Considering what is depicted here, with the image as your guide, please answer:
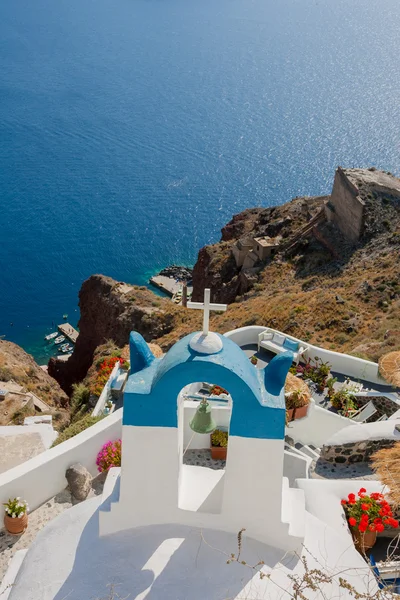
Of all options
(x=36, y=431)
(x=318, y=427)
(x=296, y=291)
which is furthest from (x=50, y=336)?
(x=318, y=427)

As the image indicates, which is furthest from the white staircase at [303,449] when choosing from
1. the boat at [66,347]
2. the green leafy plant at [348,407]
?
the boat at [66,347]

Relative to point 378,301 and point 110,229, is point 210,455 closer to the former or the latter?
point 378,301

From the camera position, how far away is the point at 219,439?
1023cm

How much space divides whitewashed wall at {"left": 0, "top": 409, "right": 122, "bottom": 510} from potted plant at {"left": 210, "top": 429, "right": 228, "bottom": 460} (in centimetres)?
179

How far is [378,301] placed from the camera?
26.1 metres

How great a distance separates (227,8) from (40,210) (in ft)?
410

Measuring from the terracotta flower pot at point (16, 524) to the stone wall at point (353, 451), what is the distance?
18.2 feet

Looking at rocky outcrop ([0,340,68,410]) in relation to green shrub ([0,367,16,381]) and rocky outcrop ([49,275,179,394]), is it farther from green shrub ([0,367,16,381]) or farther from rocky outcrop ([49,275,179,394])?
rocky outcrop ([49,275,179,394])

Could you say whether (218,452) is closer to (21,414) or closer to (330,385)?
(330,385)

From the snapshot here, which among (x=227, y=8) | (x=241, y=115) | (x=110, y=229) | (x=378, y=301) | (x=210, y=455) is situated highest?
(x=227, y=8)

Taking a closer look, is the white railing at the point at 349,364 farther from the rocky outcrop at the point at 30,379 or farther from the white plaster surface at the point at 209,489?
the rocky outcrop at the point at 30,379

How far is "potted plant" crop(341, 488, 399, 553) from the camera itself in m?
8.30

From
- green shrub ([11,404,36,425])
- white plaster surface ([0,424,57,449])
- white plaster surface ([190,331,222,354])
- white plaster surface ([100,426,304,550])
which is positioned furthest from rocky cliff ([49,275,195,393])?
white plaster surface ([190,331,222,354])

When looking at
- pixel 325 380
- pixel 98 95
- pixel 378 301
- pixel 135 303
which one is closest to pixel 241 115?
pixel 98 95
